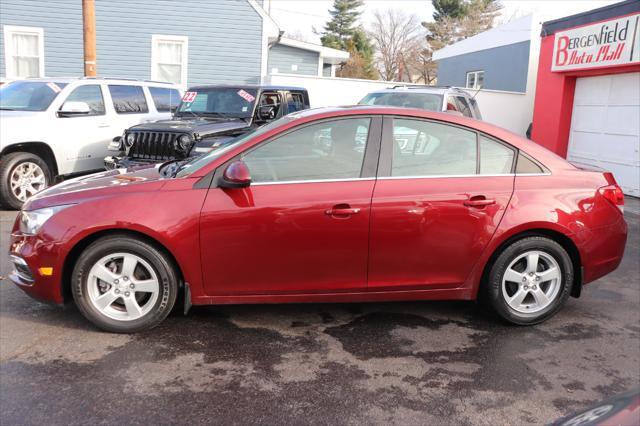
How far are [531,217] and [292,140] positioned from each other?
6.07 ft

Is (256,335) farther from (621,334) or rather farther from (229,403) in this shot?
(621,334)

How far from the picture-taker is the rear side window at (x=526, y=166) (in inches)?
167

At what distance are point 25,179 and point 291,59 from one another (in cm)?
1379

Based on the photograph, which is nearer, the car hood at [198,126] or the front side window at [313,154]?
the front side window at [313,154]

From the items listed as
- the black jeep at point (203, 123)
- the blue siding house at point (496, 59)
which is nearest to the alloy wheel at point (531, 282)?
the black jeep at point (203, 123)

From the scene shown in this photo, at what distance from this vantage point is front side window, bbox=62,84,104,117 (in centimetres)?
878

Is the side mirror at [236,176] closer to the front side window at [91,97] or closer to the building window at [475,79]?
the front side window at [91,97]

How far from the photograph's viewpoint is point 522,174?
4.23 meters

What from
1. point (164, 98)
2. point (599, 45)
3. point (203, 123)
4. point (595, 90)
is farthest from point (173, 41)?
point (595, 90)

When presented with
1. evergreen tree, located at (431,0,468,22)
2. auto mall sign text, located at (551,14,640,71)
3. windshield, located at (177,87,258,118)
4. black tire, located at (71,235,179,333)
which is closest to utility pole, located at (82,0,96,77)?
windshield, located at (177,87,258,118)

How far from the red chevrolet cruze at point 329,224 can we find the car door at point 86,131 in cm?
471

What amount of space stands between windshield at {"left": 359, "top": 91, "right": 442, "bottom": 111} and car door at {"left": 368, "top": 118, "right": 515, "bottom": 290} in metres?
4.94

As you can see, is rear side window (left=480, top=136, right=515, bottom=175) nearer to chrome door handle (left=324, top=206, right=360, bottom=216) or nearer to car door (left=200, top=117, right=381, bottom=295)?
car door (left=200, top=117, right=381, bottom=295)

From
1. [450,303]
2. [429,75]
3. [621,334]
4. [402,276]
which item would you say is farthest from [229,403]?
[429,75]
